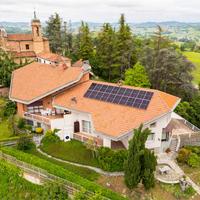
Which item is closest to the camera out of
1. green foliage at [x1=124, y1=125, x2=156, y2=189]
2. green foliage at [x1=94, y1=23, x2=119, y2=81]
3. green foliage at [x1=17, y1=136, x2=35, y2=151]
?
green foliage at [x1=124, y1=125, x2=156, y2=189]

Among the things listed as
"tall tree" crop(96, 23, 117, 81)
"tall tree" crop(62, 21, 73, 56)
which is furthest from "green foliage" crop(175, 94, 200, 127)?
"tall tree" crop(62, 21, 73, 56)

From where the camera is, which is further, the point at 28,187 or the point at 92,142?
the point at 92,142

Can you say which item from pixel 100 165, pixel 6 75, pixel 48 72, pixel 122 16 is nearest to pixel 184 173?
pixel 100 165

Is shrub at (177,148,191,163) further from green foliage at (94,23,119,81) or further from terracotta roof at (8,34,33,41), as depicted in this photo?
terracotta roof at (8,34,33,41)

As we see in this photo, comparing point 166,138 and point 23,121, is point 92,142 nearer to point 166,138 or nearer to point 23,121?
point 166,138

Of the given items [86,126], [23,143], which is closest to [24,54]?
[23,143]

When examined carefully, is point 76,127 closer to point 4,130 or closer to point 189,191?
point 4,130
